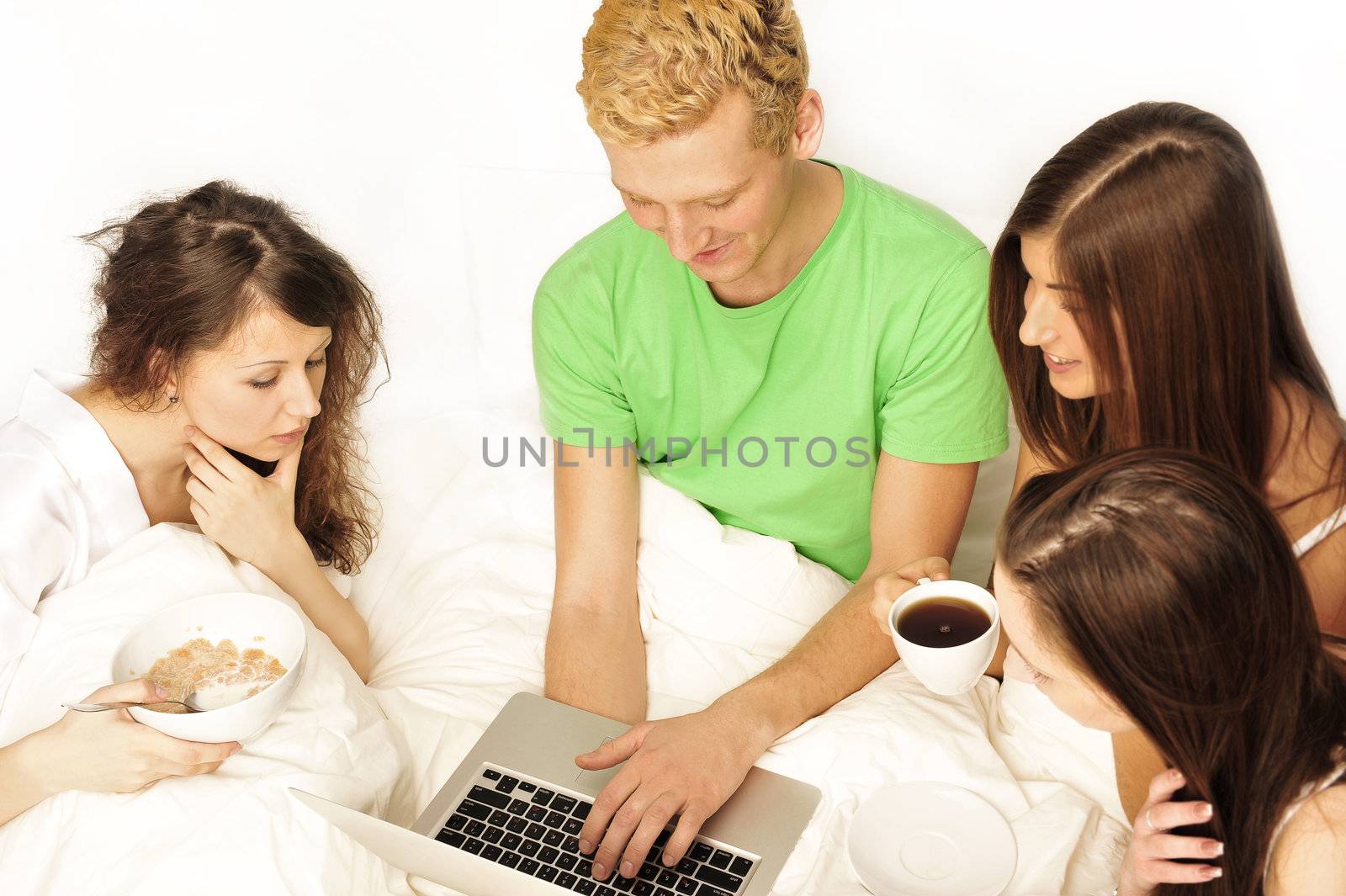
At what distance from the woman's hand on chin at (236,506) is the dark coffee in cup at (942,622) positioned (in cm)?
92

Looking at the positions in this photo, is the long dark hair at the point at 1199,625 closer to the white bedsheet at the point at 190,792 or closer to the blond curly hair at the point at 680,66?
the blond curly hair at the point at 680,66

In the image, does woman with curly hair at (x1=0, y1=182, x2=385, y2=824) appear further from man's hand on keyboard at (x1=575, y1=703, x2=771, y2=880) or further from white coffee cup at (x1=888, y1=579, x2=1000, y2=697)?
white coffee cup at (x1=888, y1=579, x2=1000, y2=697)

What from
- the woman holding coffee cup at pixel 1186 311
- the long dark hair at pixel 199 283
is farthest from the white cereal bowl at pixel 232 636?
the woman holding coffee cup at pixel 1186 311

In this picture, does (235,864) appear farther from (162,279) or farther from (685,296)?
(685,296)

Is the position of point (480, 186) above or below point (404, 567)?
above

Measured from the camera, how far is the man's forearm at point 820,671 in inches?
65.9

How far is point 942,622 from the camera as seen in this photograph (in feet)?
4.70

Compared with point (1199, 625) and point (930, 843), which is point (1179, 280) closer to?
point (1199, 625)

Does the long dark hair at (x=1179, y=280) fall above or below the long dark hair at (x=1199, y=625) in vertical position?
above

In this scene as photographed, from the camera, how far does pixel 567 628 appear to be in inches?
→ 73.3

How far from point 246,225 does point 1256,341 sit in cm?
128

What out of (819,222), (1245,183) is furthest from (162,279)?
(1245,183)

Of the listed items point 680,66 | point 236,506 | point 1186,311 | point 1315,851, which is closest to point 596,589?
point 236,506

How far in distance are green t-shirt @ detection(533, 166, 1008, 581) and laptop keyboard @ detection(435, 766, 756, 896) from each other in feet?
1.79
